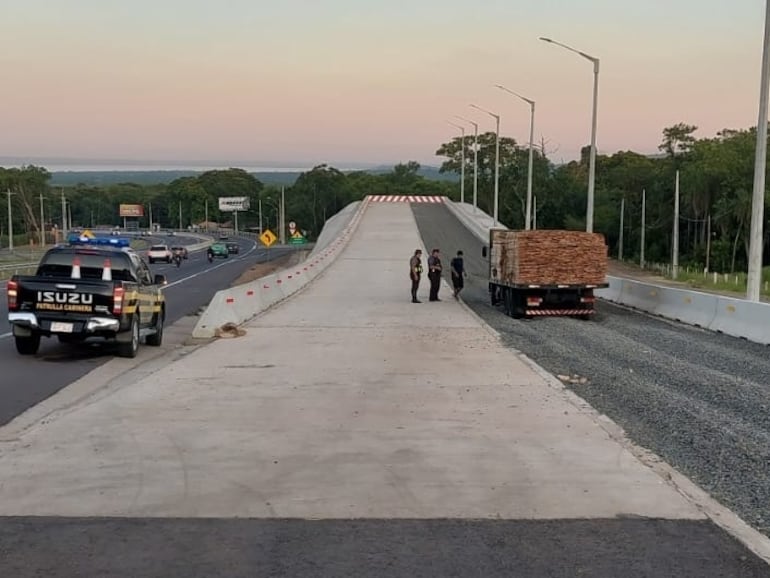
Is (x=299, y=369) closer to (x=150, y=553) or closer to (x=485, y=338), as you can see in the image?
(x=485, y=338)

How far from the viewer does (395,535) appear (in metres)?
5.99

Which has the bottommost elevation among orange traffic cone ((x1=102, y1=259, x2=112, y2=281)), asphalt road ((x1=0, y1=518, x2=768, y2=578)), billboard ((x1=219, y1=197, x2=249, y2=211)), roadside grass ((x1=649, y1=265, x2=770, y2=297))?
Answer: roadside grass ((x1=649, y1=265, x2=770, y2=297))

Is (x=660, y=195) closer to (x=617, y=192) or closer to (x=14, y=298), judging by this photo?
(x=617, y=192)

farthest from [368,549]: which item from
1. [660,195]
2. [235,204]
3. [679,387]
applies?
[235,204]

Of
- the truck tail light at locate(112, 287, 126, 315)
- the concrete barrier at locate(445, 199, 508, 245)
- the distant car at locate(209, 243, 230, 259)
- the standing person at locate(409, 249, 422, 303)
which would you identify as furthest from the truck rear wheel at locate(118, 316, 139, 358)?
the distant car at locate(209, 243, 230, 259)

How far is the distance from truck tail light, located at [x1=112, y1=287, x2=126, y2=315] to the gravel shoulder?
22.6 ft

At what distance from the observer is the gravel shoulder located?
7904 millimetres

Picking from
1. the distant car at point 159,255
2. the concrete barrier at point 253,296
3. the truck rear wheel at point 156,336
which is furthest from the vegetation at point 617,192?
the truck rear wheel at point 156,336

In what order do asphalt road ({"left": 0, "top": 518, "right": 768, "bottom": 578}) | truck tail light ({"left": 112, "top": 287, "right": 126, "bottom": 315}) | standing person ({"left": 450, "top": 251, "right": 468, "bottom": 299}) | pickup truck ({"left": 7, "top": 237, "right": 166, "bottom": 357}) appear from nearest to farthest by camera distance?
asphalt road ({"left": 0, "top": 518, "right": 768, "bottom": 578}) < pickup truck ({"left": 7, "top": 237, "right": 166, "bottom": 357}) < truck tail light ({"left": 112, "top": 287, "right": 126, "bottom": 315}) < standing person ({"left": 450, "top": 251, "right": 468, "bottom": 299})

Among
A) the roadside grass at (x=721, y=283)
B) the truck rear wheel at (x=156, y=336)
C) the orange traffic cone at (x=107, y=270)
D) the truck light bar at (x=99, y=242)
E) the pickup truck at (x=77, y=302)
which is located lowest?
the roadside grass at (x=721, y=283)

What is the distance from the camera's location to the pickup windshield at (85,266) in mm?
16562

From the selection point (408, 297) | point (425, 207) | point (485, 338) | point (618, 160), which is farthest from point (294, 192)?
point (485, 338)

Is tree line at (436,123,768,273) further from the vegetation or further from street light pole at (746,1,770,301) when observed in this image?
street light pole at (746,1,770,301)

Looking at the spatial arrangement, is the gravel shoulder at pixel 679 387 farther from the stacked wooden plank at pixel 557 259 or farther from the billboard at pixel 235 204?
the billboard at pixel 235 204
